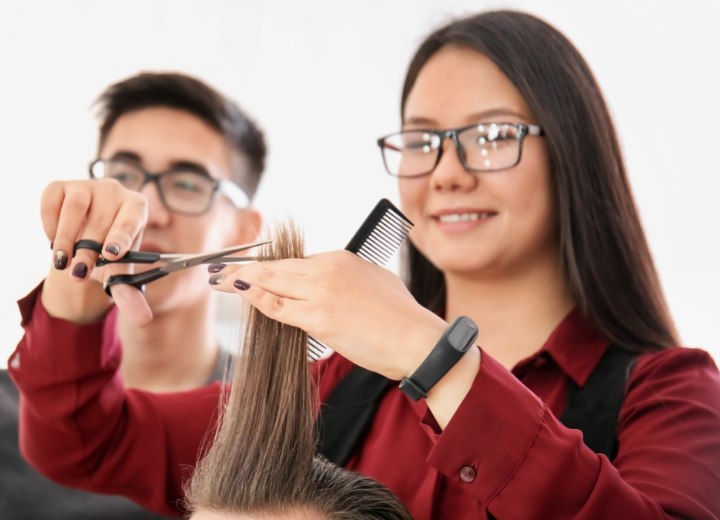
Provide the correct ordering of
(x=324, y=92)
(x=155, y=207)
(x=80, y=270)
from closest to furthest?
1. (x=80, y=270)
2. (x=155, y=207)
3. (x=324, y=92)

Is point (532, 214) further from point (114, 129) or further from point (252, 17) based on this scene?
point (252, 17)

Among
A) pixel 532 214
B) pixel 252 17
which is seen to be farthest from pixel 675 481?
pixel 252 17

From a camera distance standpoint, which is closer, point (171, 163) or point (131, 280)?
point (131, 280)

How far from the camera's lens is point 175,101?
2.60 m

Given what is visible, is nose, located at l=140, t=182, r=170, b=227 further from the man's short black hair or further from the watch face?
the watch face

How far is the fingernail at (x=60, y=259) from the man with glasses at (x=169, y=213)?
681mm

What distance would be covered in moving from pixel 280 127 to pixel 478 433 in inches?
96.7

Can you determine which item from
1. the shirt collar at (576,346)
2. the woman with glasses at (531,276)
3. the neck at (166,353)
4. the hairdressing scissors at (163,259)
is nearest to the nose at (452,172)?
the woman with glasses at (531,276)

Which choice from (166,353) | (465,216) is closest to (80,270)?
(465,216)

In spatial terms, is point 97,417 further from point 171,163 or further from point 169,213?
point 171,163

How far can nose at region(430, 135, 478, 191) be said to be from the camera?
161 centimetres

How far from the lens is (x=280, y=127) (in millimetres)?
3438

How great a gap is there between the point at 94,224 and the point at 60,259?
0.07 metres

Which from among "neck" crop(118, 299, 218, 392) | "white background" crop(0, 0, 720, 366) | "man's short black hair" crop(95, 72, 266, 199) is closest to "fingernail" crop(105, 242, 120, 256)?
"neck" crop(118, 299, 218, 392)
